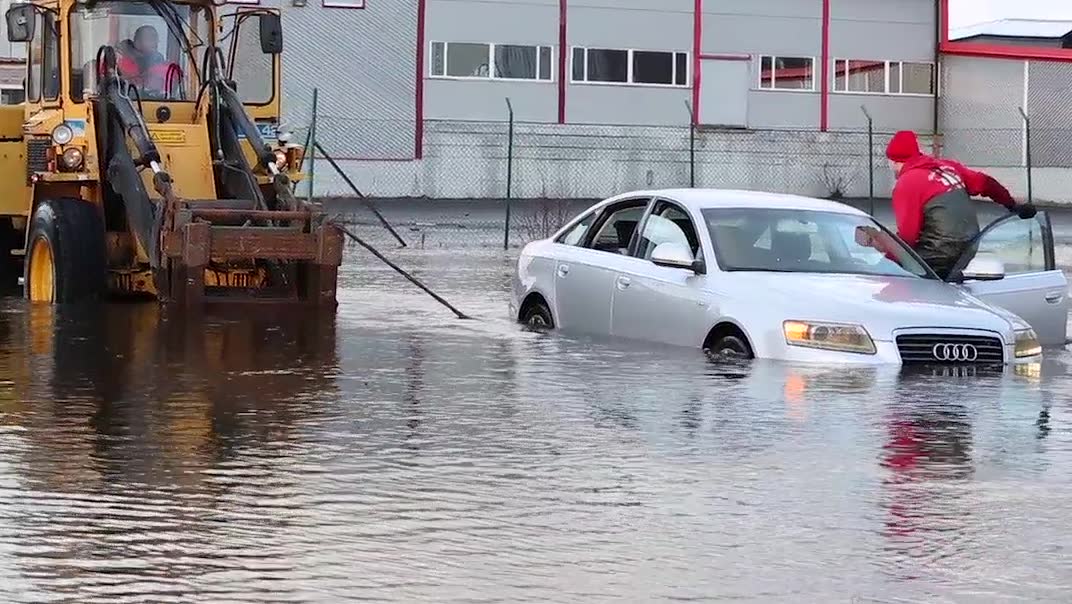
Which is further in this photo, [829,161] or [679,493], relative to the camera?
[829,161]

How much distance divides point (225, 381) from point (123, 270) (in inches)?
237

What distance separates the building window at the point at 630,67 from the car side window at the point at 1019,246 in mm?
38966

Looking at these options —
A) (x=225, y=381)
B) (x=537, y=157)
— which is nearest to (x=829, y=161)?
(x=537, y=157)

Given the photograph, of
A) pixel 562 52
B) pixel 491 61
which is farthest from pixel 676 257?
pixel 562 52

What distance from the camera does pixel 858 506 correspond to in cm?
817

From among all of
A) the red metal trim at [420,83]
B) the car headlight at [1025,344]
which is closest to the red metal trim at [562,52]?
the red metal trim at [420,83]

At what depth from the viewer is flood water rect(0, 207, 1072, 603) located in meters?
6.75

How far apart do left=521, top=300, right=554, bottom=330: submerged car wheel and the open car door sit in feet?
9.49

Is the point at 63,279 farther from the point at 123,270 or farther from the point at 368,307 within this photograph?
the point at 368,307

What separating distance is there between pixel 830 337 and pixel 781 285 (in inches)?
22.3

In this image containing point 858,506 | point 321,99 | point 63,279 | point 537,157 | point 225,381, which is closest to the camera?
point 858,506

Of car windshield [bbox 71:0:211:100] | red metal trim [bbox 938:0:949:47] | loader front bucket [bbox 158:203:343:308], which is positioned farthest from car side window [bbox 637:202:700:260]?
red metal trim [bbox 938:0:949:47]

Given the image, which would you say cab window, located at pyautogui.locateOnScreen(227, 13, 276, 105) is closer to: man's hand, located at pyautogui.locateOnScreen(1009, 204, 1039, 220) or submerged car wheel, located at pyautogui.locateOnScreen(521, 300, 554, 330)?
submerged car wheel, located at pyautogui.locateOnScreen(521, 300, 554, 330)

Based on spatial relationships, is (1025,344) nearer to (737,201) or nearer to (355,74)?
(737,201)
